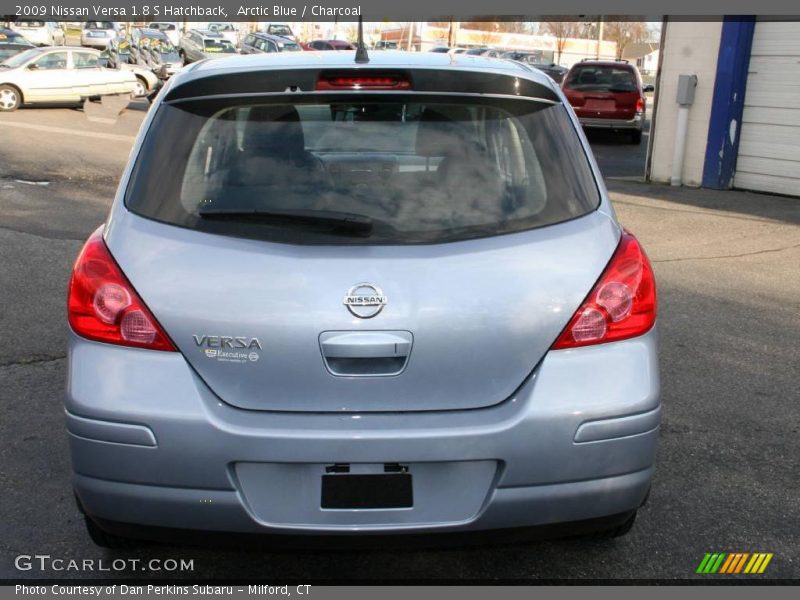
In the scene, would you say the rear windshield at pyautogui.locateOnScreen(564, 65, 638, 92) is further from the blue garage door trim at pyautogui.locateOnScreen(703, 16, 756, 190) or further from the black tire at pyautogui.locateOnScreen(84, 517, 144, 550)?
the black tire at pyautogui.locateOnScreen(84, 517, 144, 550)

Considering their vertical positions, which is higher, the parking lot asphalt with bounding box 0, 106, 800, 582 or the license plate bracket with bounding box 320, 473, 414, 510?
the license plate bracket with bounding box 320, 473, 414, 510

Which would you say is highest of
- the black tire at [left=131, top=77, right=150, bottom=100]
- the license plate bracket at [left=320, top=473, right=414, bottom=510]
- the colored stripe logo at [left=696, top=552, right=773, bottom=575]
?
the license plate bracket at [left=320, top=473, right=414, bottom=510]

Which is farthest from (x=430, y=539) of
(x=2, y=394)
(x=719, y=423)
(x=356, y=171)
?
(x=2, y=394)

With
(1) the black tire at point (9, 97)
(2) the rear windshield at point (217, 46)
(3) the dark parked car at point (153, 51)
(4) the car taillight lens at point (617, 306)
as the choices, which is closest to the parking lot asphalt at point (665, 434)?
(4) the car taillight lens at point (617, 306)

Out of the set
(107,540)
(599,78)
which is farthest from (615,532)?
(599,78)

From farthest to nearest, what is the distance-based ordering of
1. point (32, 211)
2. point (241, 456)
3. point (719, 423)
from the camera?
point (32, 211)
point (719, 423)
point (241, 456)

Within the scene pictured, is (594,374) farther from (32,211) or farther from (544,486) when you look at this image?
(32,211)

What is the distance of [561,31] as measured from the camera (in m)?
78.6

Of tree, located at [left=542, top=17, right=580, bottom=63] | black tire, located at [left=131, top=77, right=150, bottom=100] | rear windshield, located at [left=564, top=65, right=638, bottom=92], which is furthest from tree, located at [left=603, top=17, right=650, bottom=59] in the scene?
rear windshield, located at [left=564, top=65, right=638, bottom=92]

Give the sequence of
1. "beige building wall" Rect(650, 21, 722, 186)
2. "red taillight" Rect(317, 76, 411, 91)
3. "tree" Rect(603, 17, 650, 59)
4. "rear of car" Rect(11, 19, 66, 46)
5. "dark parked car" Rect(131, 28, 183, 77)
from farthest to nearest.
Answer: "tree" Rect(603, 17, 650, 59) < "rear of car" Rect(11, 19, 66, 46) < "dark parked car" Rect(131, 28, 183, 77) < "beige building wall" Rect(650, 21, 722, 186) < "red taillight" Rect(317, 76, 411, 91)

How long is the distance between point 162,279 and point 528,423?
3.71 feet

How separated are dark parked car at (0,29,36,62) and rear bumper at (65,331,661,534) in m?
28.7

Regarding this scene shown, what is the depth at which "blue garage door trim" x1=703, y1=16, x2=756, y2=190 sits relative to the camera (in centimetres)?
1279

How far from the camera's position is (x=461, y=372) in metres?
2.69
